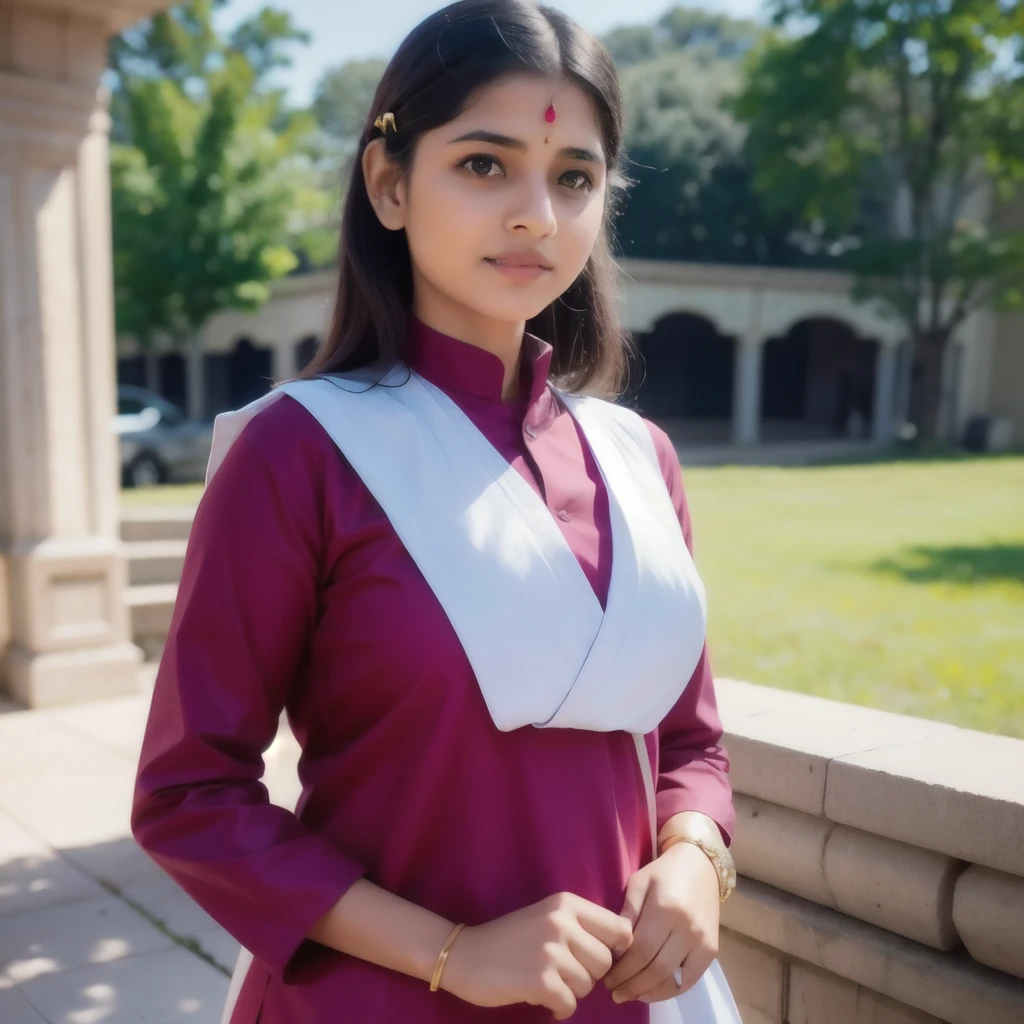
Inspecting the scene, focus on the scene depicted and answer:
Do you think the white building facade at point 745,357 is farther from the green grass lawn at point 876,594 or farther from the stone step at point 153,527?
the stone step at point 153,527

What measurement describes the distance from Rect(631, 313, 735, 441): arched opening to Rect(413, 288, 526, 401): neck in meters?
28.1

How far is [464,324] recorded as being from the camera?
5.02 ft

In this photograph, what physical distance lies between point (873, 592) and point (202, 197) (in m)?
14.3

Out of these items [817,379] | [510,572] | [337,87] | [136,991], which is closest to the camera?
[510,572]

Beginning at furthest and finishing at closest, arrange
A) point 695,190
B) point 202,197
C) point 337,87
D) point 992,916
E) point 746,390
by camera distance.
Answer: point 337,87 → point 695,190 → point 746,390 → point 202,197 → point 992,916

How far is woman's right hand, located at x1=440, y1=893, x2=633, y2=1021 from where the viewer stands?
1176mm

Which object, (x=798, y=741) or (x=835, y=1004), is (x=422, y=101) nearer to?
(x=798, y=741)

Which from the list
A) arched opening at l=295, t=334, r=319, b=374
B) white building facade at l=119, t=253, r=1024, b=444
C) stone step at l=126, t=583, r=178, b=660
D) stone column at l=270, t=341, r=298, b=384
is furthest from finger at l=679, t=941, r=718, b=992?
arched opening at l=295, t=334, r=319, b=374

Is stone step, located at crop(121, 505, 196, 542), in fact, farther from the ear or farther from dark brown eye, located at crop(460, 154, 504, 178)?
dark brown eye, located at crop(460, 154, 504, 178)

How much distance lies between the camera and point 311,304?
76.9 ft

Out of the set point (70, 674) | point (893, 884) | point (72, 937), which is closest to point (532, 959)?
point (893, 884)

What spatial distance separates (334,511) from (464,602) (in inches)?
6.8

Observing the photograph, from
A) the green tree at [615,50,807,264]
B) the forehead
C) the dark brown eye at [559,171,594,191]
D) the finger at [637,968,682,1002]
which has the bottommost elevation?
the finger at [637,968,682,1002]

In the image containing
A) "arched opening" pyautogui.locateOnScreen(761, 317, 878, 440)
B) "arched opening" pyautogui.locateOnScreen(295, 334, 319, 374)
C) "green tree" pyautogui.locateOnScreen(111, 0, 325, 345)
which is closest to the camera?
"green tree" pyautogui.locateOnScreen(111, 0, 325, 345)
